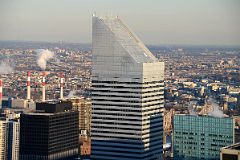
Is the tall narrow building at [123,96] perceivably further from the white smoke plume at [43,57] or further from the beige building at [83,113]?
the white smoke plume at [43,57]

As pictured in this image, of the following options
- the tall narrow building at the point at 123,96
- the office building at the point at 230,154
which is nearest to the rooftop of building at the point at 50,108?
the tall narrow building at the point at 123,96

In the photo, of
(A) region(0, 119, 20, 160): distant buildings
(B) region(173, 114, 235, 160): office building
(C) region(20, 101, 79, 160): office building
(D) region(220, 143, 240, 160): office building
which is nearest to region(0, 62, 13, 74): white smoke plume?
(A) region(0, 119, 20, 160): distant buildings

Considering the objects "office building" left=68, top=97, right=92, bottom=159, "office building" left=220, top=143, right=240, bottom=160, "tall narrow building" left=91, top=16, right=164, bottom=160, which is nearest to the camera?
"office building" left=220, top=143, right=240, bottom=160

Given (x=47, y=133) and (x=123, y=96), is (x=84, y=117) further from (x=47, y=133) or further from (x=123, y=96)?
(x=123, y=96)

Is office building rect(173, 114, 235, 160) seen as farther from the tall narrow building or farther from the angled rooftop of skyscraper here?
the angled rooftop of skyscraper

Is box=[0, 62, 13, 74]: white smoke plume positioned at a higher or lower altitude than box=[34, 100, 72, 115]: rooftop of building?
higher

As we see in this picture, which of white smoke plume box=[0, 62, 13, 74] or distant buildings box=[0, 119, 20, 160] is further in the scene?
white smoke plume box=[0, 62, 13, 74]

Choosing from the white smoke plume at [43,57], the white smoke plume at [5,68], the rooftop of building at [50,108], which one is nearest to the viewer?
the rooftop of building at [50,108]
